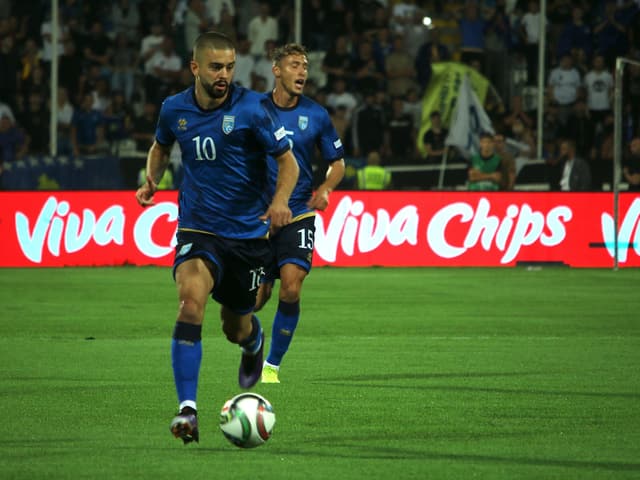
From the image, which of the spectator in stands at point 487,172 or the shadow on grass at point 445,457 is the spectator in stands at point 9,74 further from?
the shadow on grass at point 445,457

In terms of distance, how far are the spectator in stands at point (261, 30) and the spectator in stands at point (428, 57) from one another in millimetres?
2764

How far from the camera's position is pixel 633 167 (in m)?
23.8

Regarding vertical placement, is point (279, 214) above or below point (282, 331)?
above

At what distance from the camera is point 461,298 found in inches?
682

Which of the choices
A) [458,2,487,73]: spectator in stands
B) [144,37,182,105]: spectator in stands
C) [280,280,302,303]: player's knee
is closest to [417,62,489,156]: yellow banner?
[458,2,487,73]: spectator in stands

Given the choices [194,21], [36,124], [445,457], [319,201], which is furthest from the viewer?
[194,21]

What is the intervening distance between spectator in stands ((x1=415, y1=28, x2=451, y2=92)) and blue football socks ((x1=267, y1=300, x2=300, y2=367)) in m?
16.8

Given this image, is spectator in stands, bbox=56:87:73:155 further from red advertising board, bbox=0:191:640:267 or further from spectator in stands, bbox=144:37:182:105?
red advertising board, bbox=0:191:640:267

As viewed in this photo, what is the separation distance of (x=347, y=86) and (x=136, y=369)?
16.6 meters

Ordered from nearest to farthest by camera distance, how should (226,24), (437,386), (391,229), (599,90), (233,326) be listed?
(233,326), (437,386), (391,229), (226,24), (599,90)

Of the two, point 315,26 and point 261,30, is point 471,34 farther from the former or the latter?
point 261,30

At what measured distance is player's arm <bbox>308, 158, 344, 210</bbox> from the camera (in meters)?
10.0

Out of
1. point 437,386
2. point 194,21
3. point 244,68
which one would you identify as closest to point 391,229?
point 244,68

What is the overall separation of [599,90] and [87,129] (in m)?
9.38
